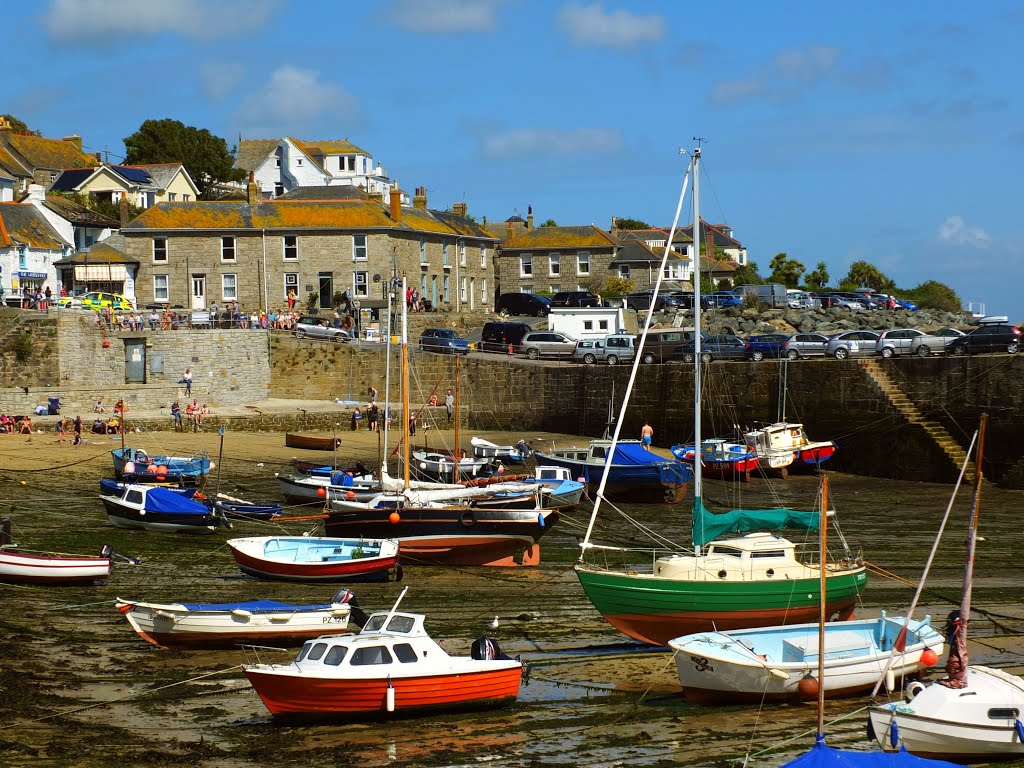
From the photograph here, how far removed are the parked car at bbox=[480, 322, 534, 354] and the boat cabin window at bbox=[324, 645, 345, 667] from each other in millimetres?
36887

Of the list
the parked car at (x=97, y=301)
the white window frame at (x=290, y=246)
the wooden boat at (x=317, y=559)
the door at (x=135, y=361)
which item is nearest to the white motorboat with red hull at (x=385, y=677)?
the wooden boat at (x=317, y=559)

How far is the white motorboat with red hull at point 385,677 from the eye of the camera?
1652cm

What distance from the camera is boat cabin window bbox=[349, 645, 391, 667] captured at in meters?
16.8

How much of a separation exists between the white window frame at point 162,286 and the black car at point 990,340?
3365 centimetres

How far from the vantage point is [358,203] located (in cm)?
6025

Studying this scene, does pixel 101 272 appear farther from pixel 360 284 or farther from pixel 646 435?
pixel 646 435

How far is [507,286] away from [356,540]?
161ft

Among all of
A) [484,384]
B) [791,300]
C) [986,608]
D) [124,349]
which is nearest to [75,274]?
[124,349]

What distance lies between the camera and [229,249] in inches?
2301

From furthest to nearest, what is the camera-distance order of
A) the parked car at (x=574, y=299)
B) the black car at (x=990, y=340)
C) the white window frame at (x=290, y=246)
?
1. the parked car at (x=574, y=299)
2. the white window frame at (x=290, y=246)
3. the black car at (x=990, y=340)

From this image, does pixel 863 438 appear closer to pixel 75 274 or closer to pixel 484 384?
pixel 484 384

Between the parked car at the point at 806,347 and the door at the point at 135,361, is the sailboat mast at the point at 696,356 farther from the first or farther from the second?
the door at the point at 135,361

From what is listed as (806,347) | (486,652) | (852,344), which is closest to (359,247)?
(806,347)

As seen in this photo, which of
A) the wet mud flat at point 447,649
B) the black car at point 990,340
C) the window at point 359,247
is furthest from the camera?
the window at point 359,247
